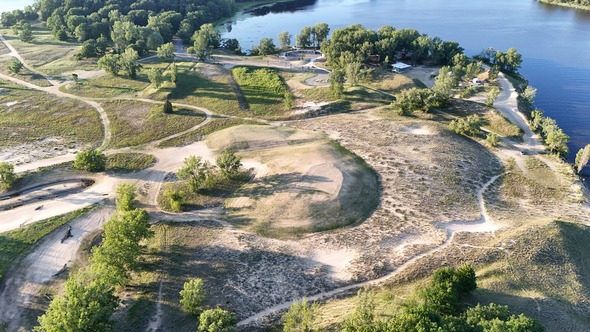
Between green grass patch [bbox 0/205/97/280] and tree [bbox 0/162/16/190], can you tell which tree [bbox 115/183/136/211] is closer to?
green grass patch [bbox 0/205/97/280]

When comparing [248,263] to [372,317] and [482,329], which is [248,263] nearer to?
[372,317]

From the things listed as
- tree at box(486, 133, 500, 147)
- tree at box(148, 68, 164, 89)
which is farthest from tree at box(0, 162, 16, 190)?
tree at box(486, 133, 500, 147)

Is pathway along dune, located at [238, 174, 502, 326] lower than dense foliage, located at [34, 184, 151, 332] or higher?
lower

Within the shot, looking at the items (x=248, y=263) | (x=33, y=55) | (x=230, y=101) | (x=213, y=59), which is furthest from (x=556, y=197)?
(x=33, y=55)

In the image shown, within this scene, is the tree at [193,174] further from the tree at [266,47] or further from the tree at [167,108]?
the tree at [266,47]

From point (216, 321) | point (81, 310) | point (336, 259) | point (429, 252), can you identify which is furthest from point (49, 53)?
point (429, 252)

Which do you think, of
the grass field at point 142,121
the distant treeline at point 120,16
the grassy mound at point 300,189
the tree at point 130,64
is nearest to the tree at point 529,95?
the grassy mound at point 300,189
